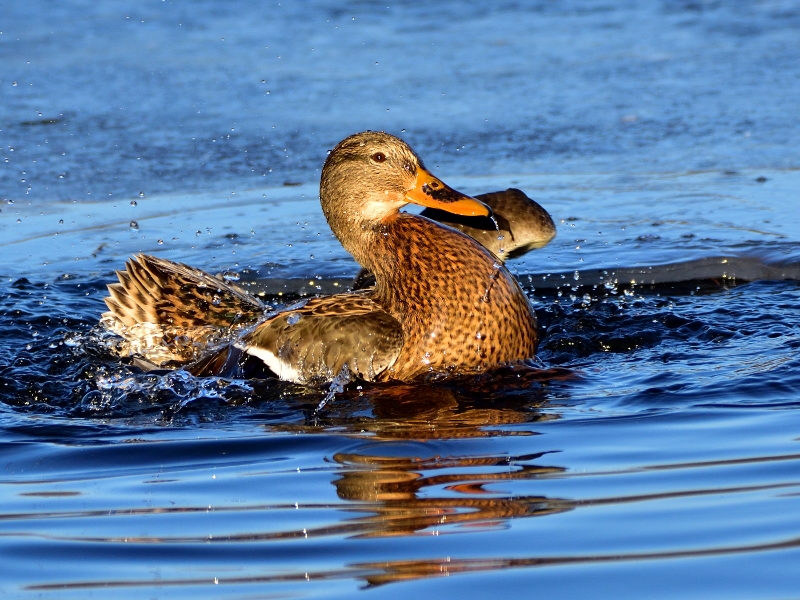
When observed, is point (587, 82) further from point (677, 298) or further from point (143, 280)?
point (143, 280)

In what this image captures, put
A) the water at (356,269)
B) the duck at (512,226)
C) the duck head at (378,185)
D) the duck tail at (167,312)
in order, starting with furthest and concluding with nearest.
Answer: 1. the duck at (512,226)
2. the duck tail at (167,312)
3. the duck head at (378,185)
4. the water at (356,269)

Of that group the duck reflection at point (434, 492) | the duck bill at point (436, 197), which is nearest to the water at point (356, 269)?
the duck reflection at point (434, 492)

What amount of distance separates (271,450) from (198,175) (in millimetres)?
4660

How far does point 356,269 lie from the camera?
6816mm

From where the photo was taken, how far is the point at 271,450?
387cm

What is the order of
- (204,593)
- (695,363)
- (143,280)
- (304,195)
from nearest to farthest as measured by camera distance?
(204,593), (695,363), (143,280), (304,195)

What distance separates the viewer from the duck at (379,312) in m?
4.73

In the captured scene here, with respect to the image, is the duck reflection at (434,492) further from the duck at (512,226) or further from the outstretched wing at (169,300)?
the duck at (512,226)

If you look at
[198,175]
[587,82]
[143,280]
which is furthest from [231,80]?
[143,280]

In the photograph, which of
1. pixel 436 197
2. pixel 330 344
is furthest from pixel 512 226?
pixel 330 344

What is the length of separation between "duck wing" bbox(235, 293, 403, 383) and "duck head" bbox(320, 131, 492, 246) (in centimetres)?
48

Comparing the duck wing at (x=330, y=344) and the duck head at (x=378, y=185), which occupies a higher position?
the duck head at (x=378, y=185)

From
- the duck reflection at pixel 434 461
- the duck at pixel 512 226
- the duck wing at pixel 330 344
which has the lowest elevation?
the duck reflection at pixel 434 461

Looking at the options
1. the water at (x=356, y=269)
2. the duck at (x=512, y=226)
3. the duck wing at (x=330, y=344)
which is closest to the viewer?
the water at (x=356, y=269)
